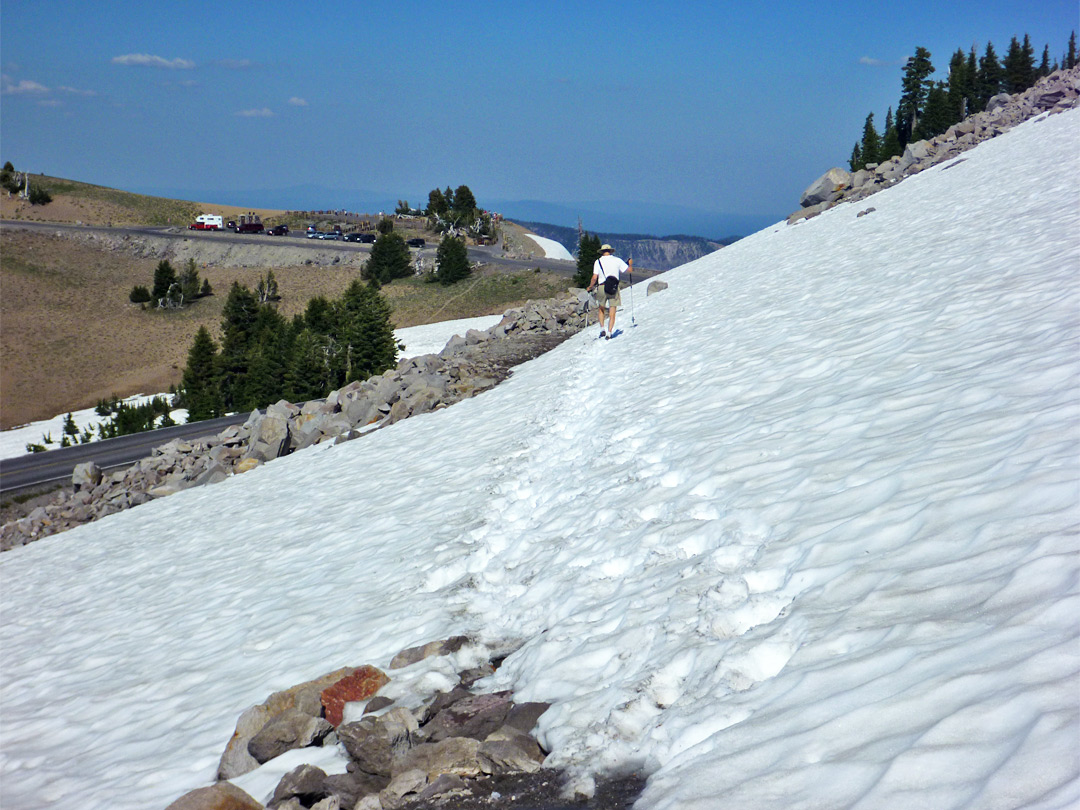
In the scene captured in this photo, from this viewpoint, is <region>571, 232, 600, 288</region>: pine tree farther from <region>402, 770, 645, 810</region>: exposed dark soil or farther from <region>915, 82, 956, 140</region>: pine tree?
<region>402, 770, 645, 810</region>: exposed dark soil

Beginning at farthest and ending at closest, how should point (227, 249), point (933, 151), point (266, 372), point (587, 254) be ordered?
point (227, 249)
point (587, 254)
point (266, 372)
point (933, 151)

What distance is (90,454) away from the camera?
39.8 metres

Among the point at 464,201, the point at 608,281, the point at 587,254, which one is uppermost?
the point at 464,201

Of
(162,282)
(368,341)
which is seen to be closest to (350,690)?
(368,341)

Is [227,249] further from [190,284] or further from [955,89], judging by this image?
[955,89]

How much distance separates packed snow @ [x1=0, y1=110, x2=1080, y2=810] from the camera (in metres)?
3.38

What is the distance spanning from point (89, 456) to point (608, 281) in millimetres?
31436

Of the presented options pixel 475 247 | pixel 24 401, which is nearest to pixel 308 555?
pixel 24 401

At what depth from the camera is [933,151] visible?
118 ft

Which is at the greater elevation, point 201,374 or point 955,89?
point 955,89

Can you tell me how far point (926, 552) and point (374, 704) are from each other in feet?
11.5

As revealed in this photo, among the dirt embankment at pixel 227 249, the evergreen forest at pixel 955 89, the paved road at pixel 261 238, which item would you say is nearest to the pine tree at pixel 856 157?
the evergreen forest at pixel 955 89

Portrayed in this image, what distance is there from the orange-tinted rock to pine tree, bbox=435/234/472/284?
76.0m

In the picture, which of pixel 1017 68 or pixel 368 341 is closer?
Result: pixel 368 341
